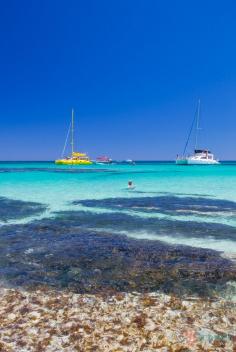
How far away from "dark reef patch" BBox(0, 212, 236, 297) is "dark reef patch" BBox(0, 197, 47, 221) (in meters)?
4.24

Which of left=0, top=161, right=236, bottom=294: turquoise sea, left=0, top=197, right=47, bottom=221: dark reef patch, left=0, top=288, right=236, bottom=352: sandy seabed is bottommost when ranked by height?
left=0, top=197, right=47, bottom=221: dark reef patch

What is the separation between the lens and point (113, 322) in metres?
5.39

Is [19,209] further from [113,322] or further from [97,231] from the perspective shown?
[113,322]

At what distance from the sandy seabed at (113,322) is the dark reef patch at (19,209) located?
1049 cm

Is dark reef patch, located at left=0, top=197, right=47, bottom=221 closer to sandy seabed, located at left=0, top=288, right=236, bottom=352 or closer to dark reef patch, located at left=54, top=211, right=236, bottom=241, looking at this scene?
dark reef patch, located at left=54, top=211, right=236, bottom=241

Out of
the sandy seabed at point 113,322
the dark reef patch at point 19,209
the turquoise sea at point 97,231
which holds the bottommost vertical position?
the dark reef patch at point 19,209

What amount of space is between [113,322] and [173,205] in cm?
1592

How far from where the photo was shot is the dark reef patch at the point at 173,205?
60.3 ft

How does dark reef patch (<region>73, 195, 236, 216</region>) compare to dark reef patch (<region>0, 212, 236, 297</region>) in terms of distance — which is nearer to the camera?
dark reef patch (<region>0, 212, 236, 297</region>)

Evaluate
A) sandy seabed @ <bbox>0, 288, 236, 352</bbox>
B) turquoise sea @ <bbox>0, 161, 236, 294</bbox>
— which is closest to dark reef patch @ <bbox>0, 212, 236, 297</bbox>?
turquoise sea @ <bbox>0, 161, 236, 294</bbox>

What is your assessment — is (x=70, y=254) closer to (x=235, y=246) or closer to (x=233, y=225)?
(x=235, y=246)

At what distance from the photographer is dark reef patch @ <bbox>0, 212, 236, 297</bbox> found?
23.6ft

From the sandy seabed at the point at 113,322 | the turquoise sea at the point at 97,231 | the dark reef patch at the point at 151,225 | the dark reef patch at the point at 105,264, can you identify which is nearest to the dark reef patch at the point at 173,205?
the turquoise sea at the point at 97,231

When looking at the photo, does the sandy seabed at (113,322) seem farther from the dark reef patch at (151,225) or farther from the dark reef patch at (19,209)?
the dark reef patch at (19,209)
